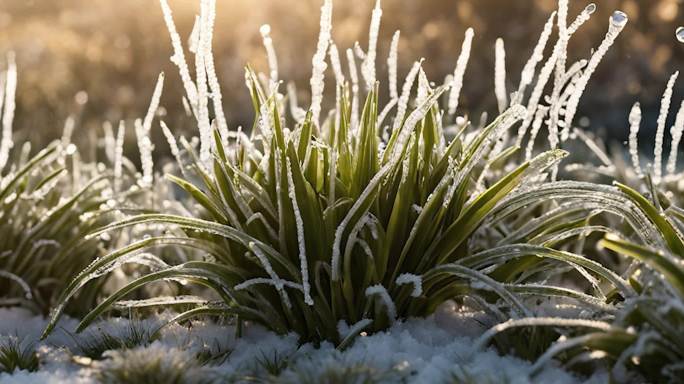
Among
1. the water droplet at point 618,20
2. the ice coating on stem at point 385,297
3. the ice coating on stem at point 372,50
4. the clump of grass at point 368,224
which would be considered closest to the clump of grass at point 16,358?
the clump of grass at point 368,224

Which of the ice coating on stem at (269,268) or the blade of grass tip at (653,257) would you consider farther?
the ice coating on stem at (269,268)

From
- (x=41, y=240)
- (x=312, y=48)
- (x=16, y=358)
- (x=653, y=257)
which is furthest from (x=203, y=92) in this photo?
(x=312, y=48)

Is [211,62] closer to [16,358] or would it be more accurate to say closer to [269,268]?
[269,268]

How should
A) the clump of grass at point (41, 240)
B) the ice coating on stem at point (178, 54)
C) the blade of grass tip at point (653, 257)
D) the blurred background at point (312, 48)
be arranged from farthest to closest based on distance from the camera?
the blurred background at point (312, 48), the clump of grass at point (41, 240), the ice coating on stem at point (178, 54), the blade of grass tip at point (653, 257)

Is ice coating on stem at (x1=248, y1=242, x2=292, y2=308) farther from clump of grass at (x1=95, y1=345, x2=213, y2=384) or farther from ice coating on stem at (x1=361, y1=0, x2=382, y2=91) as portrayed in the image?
ice coating on stem at (x1=361, y1=0, x2=382, y2=91)

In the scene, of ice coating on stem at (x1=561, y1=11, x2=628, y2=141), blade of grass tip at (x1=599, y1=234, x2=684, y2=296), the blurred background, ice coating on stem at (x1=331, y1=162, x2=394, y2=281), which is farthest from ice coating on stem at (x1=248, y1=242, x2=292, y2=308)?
the blurred background

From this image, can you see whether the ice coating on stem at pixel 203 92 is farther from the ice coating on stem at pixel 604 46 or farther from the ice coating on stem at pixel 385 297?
the ice coating on stem at pixel 604 46
